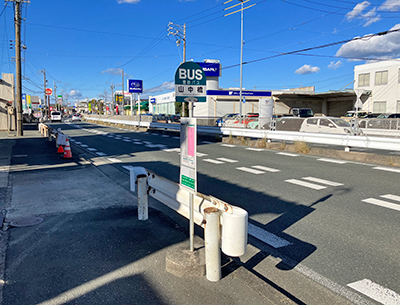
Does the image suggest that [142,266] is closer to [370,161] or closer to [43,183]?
[43,183]

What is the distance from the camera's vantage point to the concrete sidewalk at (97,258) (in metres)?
3.21

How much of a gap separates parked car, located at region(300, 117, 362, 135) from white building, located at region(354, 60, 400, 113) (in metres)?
25.9

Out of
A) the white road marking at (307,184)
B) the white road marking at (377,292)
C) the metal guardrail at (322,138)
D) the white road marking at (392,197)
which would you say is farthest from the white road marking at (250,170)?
the white road marking at (377,292)

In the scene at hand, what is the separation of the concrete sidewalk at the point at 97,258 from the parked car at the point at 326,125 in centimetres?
1325

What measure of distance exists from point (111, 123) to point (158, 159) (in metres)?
33.9

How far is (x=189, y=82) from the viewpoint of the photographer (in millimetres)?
4793

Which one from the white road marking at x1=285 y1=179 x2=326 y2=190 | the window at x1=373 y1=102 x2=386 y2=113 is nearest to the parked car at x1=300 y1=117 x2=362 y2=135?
the white road marking at x1=285 y1=179 x2=326 y2=190

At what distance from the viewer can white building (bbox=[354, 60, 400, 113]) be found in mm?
41531

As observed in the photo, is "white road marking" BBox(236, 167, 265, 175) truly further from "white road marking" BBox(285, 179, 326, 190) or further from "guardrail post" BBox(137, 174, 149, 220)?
"guardrail post" BBox(137, 174, 149, 220)

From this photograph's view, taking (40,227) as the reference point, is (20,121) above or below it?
above

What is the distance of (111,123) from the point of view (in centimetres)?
4456

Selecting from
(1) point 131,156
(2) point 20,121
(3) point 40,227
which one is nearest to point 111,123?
(2) point 20,121

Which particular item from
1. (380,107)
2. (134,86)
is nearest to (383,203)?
(380,107)

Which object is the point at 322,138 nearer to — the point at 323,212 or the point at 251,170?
the point at 251,170
